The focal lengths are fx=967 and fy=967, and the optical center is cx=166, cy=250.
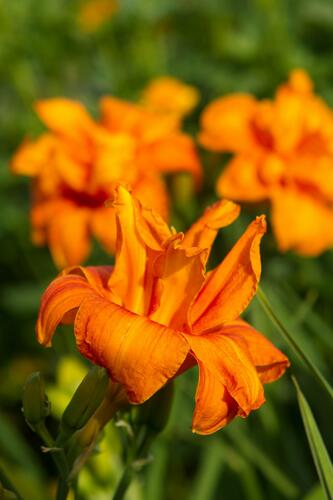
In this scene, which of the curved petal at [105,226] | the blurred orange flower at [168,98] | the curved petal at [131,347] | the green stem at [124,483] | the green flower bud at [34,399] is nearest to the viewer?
the curved petal at [131,347]

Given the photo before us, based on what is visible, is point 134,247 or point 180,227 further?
point 180,227

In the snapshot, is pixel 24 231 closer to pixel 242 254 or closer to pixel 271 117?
pixel 271 117

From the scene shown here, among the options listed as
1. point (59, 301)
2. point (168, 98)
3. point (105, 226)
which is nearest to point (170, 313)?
point (59, 301)

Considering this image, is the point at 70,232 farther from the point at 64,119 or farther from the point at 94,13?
the point at 94,13

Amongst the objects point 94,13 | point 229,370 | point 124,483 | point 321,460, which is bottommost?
point 124,483

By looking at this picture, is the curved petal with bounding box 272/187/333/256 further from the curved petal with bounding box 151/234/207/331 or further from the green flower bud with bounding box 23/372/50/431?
the green flower bud with bounding box 23/372/50/431

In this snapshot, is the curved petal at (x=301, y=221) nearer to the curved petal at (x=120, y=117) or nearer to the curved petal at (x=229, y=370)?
the curved petal at (x=120, y=117)

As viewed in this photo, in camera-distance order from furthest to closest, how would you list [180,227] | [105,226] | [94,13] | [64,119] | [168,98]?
[94,13]
[168,98]
[180,227]
[64,119]
[105,226]

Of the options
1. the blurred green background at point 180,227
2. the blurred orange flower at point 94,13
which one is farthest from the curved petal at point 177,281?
the blurred orange flower at point 94,13
